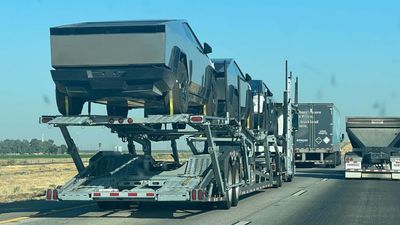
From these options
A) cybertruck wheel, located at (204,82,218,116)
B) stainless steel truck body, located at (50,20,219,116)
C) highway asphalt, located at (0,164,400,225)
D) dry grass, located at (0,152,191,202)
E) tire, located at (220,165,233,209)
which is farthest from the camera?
dry grass, located at (0,152,191,202)

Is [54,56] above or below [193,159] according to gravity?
above

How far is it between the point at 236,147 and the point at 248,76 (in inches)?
134

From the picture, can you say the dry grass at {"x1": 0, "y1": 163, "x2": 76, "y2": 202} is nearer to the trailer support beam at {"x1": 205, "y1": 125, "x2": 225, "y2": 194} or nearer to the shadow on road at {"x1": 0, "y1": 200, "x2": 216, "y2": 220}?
the shadow on road at {"x1": 0, "y1": 200, "x2": 216, "y2": 220}

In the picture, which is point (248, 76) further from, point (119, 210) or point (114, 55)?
point (114, 55)

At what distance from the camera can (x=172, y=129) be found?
17422 millimetres

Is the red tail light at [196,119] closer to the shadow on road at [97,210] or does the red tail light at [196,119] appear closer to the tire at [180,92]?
the tire at [180,92]

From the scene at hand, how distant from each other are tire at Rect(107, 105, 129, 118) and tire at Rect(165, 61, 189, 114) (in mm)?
2217

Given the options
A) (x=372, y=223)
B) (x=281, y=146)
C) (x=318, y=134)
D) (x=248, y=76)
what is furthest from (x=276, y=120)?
(x=318, y=134)

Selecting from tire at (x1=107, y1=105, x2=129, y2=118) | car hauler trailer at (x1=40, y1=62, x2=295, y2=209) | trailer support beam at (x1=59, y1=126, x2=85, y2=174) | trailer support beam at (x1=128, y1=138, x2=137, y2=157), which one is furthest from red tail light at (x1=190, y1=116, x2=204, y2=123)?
trailer support beam at (x1=128, y1=138, x2=137, y2=157)

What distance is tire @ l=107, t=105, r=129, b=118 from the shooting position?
1661 cm

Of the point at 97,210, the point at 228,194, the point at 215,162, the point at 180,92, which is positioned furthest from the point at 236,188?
the point at 180,92

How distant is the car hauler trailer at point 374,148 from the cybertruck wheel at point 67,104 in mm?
20455

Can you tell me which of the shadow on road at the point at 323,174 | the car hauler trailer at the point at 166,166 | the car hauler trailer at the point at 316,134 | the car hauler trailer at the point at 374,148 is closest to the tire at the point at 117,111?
the car hauler trailer at the point at 166,166

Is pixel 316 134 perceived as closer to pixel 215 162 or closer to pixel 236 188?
pixel 236 188
